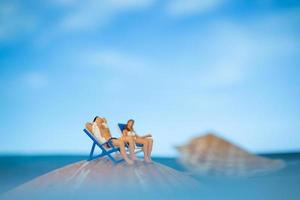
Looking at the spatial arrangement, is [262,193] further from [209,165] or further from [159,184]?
[209,165]

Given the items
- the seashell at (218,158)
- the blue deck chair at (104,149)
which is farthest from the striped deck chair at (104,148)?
the seashell at (218,158)

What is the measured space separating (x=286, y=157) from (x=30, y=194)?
19.4ft

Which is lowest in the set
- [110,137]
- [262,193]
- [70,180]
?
[262,193]

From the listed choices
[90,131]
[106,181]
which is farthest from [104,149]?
[106,181]

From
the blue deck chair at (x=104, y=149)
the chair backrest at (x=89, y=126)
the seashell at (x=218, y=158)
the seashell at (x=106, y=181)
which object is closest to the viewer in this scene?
the seashell at (x=106, y=181)

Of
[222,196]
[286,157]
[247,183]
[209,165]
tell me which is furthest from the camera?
[286,157]

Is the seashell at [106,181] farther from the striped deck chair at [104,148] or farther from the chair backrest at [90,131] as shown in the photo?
the chair backrest at [90,131]

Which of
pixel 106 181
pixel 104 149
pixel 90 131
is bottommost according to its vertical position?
pixel 106 181

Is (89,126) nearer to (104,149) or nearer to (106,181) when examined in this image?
(104,149)

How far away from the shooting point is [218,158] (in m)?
7.49

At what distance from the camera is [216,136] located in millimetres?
7480

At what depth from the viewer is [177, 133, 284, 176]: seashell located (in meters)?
7.22

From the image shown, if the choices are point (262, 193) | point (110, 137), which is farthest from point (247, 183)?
point (110, 137)

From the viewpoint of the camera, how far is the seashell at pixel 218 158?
722 centimetres
